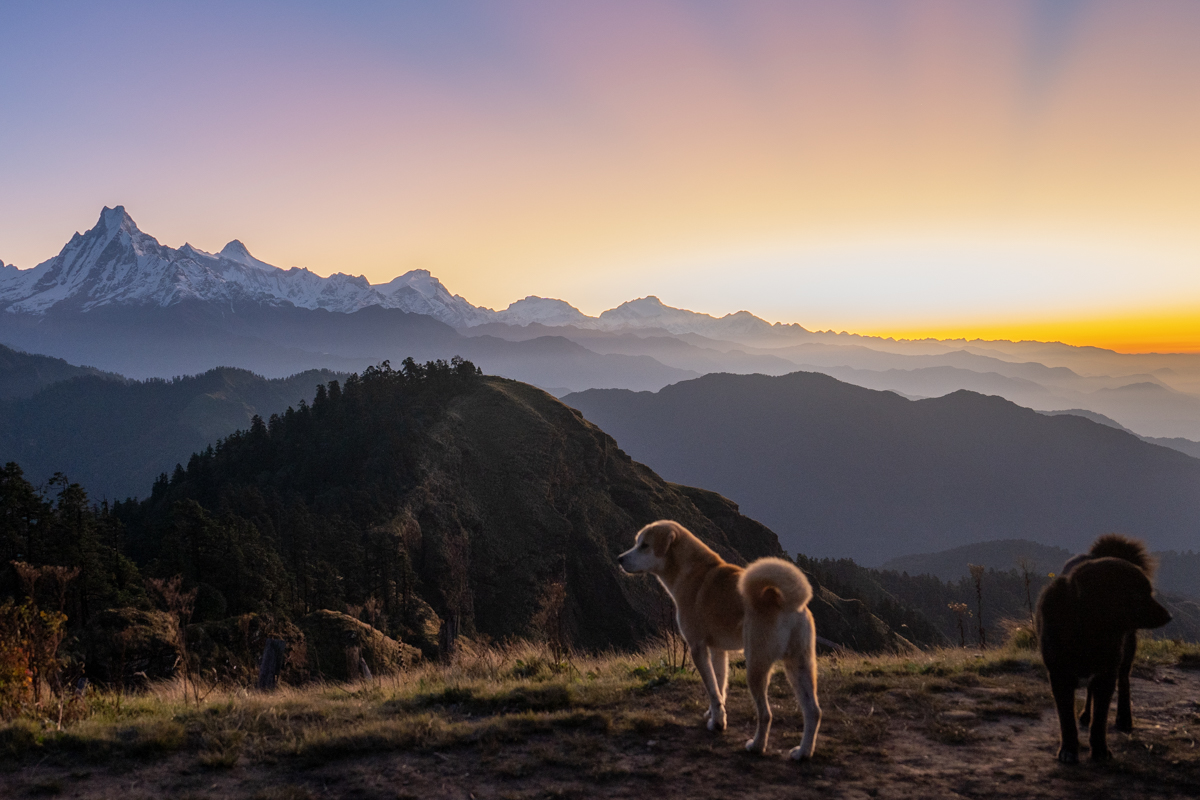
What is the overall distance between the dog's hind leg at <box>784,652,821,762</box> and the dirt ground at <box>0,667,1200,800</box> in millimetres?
157

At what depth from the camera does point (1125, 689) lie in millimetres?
6672

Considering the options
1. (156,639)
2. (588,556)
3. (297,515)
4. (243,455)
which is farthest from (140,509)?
(156,639)

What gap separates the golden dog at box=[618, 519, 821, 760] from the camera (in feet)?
20.1

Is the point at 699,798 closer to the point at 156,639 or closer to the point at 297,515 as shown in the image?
the point at 156,639

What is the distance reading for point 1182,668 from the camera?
9.23 metres

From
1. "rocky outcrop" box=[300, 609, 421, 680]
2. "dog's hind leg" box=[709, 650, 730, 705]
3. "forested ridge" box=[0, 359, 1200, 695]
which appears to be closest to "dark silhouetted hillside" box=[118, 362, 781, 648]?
"forested ridge" box=[0, 359, 1200, 695]

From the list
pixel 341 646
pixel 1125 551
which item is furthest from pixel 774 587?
pixel 341 646

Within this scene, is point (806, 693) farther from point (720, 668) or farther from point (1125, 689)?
point (1125, 689)

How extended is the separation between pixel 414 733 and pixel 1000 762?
18.8 feet

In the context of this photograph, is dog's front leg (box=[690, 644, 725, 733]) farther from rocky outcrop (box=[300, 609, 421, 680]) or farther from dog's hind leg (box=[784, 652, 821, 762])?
rocky outcrop (box=[300, 609, 421, 680])

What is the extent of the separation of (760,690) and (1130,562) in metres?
4.29

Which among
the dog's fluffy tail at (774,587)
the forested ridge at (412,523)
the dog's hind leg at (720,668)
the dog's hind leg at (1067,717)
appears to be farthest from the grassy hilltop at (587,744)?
the forested ridge at (412,523)

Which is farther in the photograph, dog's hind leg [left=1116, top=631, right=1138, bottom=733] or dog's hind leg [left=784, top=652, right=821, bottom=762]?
dog's hind leg [left=1116, top=631, right=1138, bottom=733]

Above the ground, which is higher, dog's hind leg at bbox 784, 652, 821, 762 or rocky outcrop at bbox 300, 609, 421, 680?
dog's hind leg at bbox 784, 652, 821, 762
